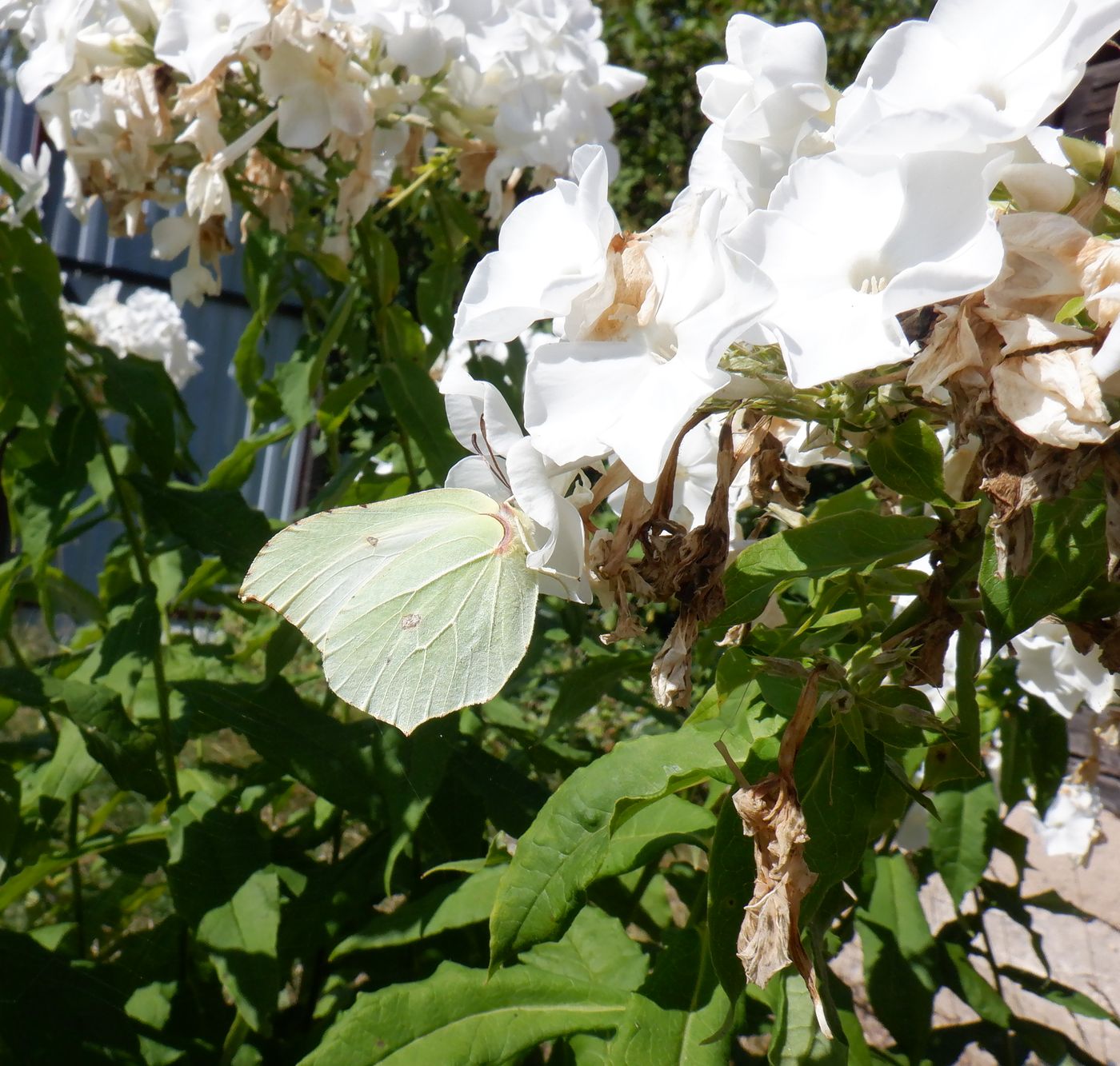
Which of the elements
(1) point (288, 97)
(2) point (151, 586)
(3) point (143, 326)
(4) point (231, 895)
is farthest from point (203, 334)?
(4) point (231, 895)

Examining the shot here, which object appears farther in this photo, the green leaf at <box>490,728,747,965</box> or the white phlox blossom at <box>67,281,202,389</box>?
the white phlox blossom at <box>67,281,202,389</box>

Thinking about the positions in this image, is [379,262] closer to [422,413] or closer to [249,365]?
[422,413]

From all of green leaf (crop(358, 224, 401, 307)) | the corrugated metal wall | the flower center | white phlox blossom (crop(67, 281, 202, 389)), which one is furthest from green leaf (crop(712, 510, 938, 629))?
the corrugated metal wall

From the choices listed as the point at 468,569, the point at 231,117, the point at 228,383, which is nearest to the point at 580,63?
the point at 231,117

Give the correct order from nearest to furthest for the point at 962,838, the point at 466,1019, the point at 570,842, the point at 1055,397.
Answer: the point at 1055,397
the point at 570,842
the point at 466,1019
the point at 962,838

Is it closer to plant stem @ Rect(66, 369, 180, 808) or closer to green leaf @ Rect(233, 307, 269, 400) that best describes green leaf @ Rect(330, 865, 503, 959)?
plant stem @ Rect(66, 369, 180, 808)

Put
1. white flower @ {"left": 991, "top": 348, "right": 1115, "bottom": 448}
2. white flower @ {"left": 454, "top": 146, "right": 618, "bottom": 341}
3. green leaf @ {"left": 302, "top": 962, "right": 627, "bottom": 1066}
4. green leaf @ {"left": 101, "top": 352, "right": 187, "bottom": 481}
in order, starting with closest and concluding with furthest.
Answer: white flower @ {"left": 991, "top": 348, "right": 1115, "bottom": 448}, white flower @ {"left": 454, "top": 146, "right": 618, "bottom": 341}, green leaf @ {"left": 302, "top": 962, "right": 627, "bottom": 1066}, green leaf @ {"left": 101, "top": 352, "right": 187, "bottom": 481}
